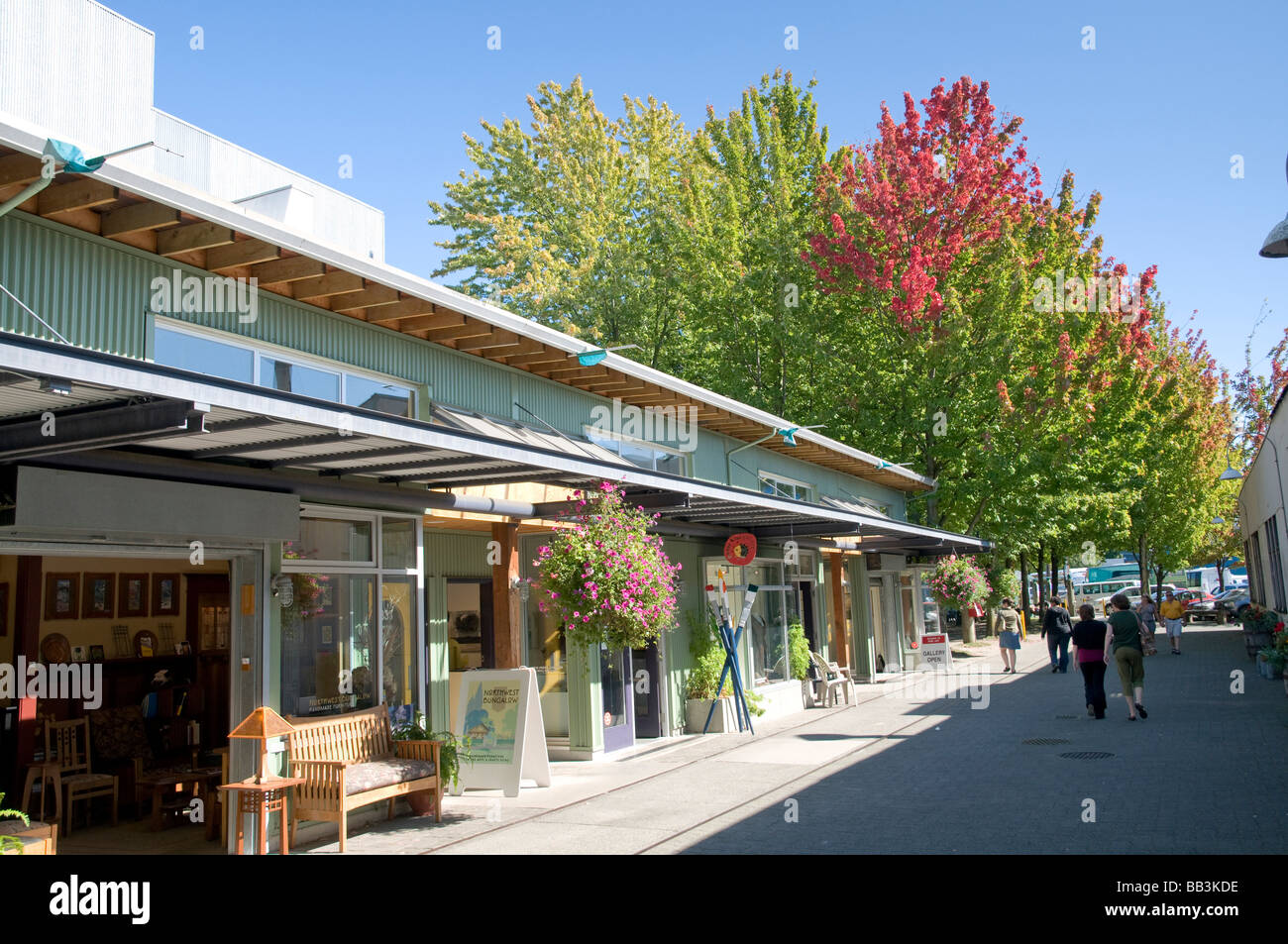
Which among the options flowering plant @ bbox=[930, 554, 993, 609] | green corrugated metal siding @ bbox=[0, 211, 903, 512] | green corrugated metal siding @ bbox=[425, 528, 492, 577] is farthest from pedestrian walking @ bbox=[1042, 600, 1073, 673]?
green corrugated metal siding @ bbox=[425, 528, 492, 577]

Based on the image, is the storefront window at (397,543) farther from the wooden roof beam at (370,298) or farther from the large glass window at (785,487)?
the large glass window at (785,487)

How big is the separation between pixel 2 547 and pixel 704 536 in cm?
1059

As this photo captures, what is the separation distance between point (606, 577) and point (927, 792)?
3.73m

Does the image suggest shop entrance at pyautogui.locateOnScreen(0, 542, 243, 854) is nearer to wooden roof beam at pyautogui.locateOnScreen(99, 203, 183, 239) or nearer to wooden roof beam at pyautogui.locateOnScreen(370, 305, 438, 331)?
wooden roof beam at pyautogui.locateOnScreen(99, 203, 183, 239)

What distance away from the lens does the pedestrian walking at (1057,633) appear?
21953mm

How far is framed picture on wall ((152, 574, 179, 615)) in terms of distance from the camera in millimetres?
13031

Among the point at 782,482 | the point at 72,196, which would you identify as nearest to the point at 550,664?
the point at 72,196

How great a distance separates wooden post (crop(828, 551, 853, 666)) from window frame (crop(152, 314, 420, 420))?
42.2 feet

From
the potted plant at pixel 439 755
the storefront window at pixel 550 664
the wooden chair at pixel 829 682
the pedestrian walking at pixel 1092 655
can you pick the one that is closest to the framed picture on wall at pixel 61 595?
the potted plant at pixel 439 755

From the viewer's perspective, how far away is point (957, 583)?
25.5 m

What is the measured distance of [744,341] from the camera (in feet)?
99.6

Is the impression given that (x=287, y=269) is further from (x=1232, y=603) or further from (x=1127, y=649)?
(x=1232, y=603)

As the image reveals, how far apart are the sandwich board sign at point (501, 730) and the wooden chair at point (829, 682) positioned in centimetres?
888
